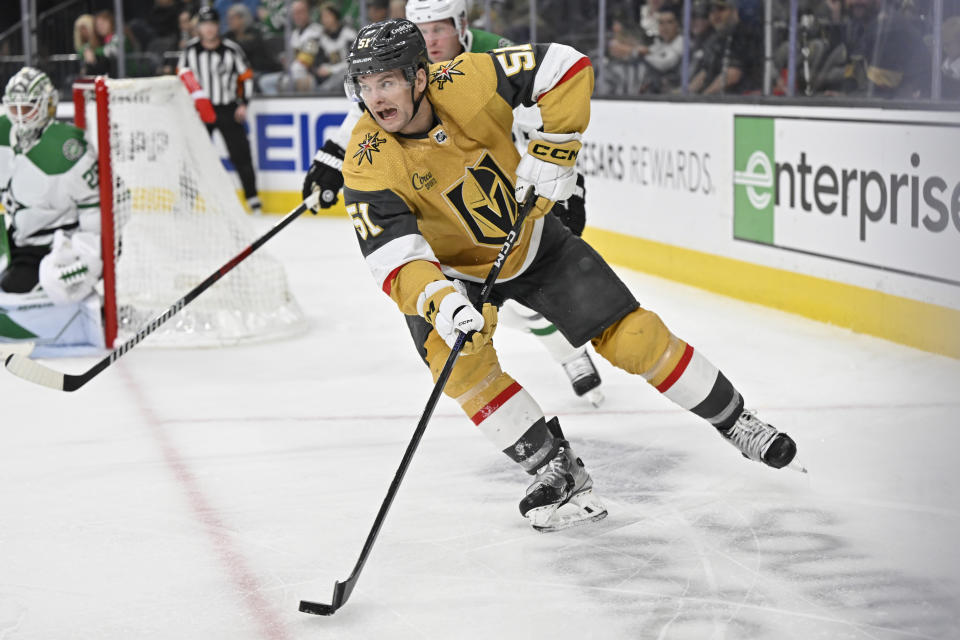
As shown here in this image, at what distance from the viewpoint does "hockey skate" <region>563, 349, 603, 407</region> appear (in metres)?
Answer: 3.67

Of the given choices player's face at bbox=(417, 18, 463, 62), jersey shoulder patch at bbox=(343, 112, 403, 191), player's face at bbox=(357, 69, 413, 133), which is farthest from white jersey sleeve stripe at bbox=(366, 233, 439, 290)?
player's face at bbox=(417, 18, 463, 62)

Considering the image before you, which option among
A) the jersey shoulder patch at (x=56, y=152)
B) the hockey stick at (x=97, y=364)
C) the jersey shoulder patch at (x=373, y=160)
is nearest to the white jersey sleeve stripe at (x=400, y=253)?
the jersey shoulder patch at (x=373, y=160)

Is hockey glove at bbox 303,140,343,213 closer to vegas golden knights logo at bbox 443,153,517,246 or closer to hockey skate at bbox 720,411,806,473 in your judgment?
vegas golden knights logo at bbox 443,153,517,246

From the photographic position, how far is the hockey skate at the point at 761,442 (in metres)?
2.71

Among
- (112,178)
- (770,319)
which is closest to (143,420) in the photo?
(112,178)

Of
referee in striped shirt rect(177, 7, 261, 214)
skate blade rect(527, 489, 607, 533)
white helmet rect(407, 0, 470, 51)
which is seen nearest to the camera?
skate blade rect(527, 489, 607, 533)

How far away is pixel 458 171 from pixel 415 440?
574 mm

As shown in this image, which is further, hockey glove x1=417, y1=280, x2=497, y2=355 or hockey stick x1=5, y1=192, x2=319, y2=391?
hockey stick x1=5, y1=192, x2=319, y2=391

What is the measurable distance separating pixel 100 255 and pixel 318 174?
1231 millimetres

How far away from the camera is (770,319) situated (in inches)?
188

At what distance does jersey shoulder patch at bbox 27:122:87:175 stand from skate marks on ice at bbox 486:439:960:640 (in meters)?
2.31

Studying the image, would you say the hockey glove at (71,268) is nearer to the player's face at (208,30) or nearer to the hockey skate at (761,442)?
the hockey skate at (761,442)

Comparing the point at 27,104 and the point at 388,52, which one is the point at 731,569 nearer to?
the point at 388,52

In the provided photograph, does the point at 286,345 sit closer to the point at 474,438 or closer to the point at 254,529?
the point at 474,438
